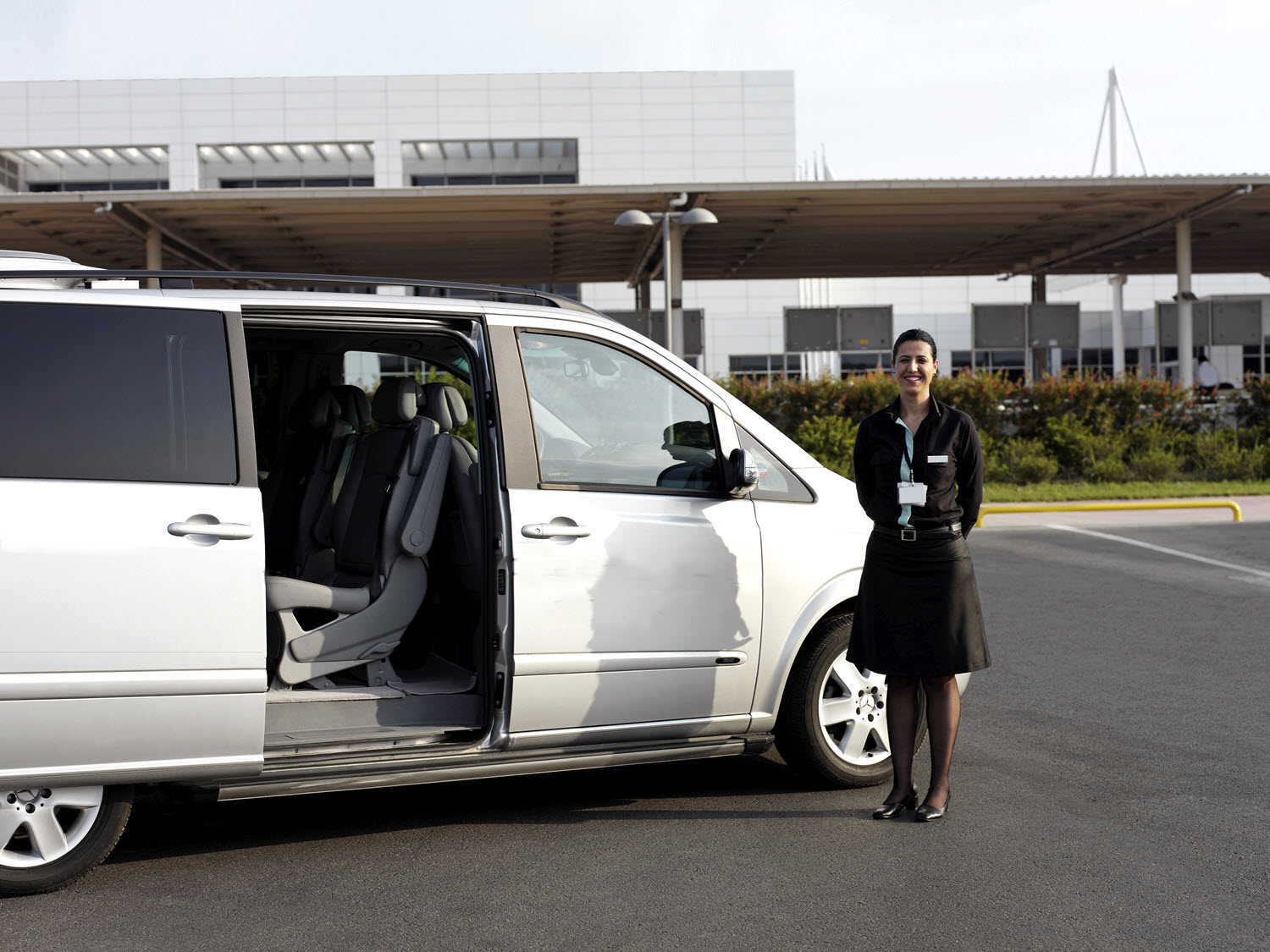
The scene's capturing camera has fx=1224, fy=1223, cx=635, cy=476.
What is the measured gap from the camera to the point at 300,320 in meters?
4.30

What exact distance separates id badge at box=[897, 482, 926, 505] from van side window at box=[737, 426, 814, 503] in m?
0.56

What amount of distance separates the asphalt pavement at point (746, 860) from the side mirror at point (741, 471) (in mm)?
1270

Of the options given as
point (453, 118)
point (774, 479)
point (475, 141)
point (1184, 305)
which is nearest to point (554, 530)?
point (774, 479)

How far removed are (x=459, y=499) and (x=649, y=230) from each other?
21295 millimetres

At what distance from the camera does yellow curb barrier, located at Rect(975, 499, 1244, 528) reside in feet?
52.0

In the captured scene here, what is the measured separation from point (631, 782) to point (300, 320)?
236 cm

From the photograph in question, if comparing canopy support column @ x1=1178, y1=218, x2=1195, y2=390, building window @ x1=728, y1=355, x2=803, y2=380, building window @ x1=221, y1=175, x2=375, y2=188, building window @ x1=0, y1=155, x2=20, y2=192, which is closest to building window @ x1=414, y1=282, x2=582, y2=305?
canopy support column @ x1=1178, y1=218, x2=1195, y2=390

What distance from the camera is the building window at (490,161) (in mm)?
51219

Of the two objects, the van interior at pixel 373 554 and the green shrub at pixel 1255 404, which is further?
the green shrub at pixel 1255 404

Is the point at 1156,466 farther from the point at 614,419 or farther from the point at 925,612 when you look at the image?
the point at 614,419

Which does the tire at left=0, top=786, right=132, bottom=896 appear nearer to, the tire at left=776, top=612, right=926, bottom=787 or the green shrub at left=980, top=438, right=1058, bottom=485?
the tire at left=776, top=612, right=926, bottom=787

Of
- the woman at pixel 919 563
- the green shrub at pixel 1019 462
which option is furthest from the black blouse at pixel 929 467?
the green shrub at pixel 1019 462

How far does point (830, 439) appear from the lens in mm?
19156

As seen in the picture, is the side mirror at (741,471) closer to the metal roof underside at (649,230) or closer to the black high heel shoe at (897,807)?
the black high heel shoe at (897,807)
